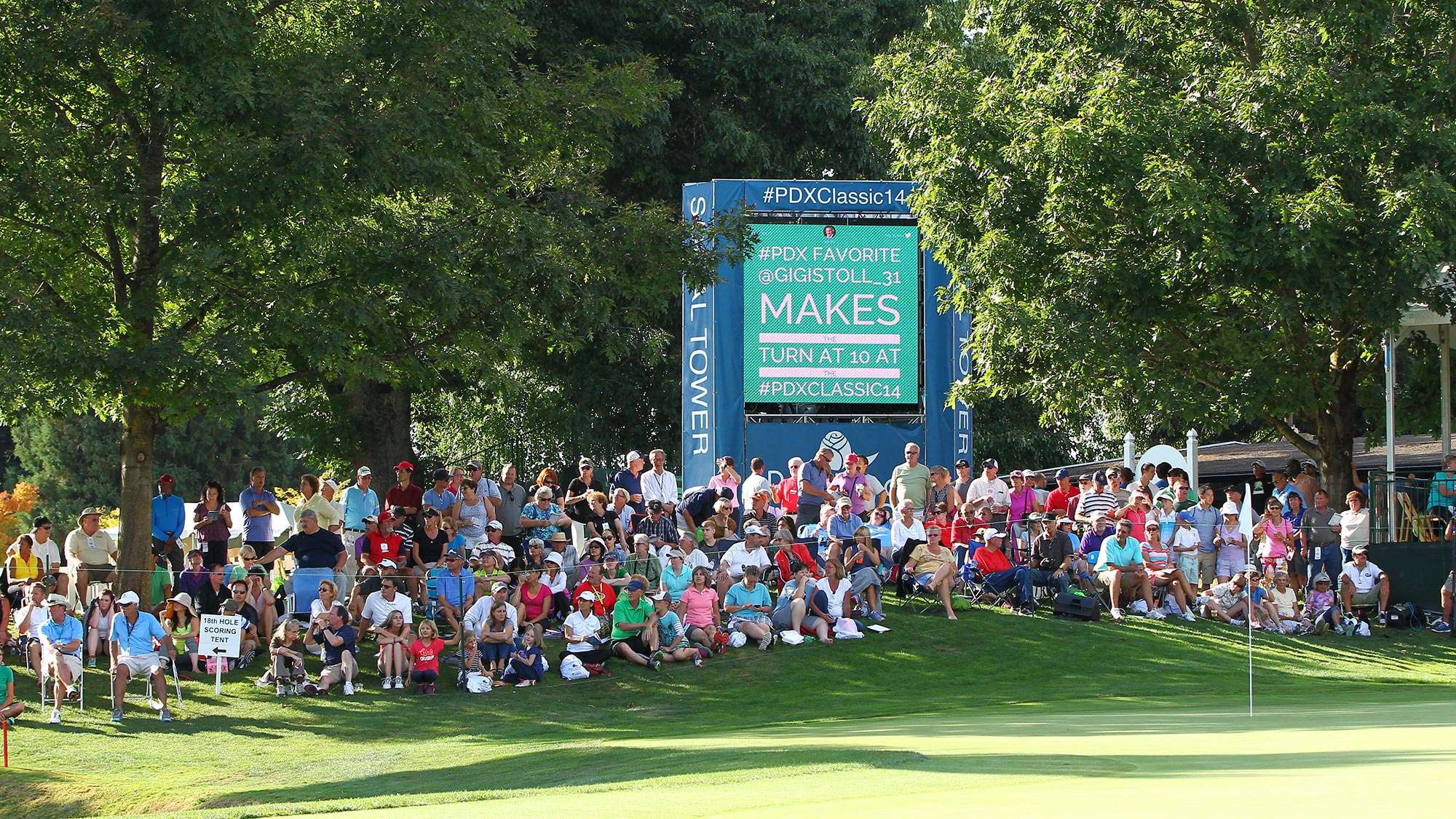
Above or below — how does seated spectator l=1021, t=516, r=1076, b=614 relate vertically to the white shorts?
above

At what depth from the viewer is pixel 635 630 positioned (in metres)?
19.4

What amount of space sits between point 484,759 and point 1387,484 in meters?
14.7

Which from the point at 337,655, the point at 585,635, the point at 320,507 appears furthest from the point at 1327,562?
the point at 320,507

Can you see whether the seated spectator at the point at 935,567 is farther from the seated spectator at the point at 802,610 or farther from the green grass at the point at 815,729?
the seated spectator at the point at 802,610

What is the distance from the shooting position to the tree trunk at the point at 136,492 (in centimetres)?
1927

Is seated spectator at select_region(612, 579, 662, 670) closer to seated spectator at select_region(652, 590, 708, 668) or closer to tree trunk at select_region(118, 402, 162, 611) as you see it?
seated spectator at select_region(652, 590, 708, 668)

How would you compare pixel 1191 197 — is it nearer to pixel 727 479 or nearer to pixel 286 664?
pixel 727 479

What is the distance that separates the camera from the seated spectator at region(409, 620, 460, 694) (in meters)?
18.3

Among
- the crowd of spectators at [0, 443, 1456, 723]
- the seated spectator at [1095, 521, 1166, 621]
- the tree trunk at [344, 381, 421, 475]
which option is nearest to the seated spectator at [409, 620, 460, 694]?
the crowd of spectators at [0, 443, 1456, 723]

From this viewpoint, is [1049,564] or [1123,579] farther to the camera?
[1049,564]

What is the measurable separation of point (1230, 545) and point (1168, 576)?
1.06 m

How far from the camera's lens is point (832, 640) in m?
20.2

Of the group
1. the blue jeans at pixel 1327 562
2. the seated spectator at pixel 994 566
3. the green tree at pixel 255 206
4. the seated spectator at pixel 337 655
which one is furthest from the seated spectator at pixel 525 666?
the blue jeans at pixel 1327 562

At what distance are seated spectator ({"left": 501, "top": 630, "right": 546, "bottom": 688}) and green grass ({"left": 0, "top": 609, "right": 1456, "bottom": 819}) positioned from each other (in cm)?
38
